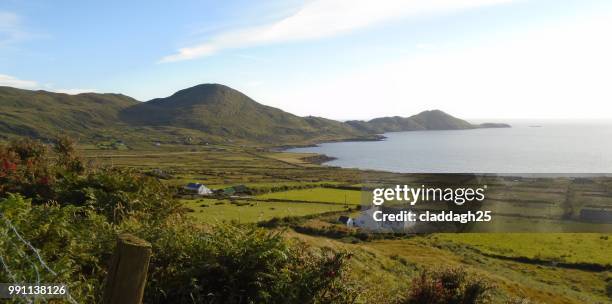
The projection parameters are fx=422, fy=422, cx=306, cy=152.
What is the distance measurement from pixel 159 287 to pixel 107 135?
678 ft

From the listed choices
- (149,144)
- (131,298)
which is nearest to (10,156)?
(131,298)

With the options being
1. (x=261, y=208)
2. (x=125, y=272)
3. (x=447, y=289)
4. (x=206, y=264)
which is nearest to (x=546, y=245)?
(x=261, y=208)

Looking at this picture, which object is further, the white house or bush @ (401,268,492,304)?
the white house

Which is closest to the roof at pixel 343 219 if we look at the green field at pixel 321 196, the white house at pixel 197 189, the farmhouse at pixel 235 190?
the green field at pixel 321 196

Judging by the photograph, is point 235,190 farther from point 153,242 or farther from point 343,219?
point 153,242

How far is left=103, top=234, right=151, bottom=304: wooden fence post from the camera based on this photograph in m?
3.43

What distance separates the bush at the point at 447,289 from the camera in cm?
1147

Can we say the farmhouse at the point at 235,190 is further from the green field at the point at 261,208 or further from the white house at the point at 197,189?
the green field at the point at 261,208

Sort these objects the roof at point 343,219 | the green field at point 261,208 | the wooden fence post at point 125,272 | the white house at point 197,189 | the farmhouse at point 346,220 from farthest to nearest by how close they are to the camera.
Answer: the white house at point 197,189 → the roof at point 343,219 → the farmhouse at point 346,220 → the green field at point 261,208 → the wooden fence post at point 125,272

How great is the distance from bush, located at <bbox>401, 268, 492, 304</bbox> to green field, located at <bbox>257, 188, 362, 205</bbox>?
39.4 m

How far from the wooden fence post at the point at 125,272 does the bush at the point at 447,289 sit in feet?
29.2

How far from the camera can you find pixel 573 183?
2387 inches

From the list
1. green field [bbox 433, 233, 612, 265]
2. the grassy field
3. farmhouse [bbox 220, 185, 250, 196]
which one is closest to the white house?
farmhouse [bbox 220, 185, 250, 196]

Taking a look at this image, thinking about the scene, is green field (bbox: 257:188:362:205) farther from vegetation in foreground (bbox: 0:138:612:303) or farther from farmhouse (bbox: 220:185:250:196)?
vegetation in foreground (bbox: 0:138:612:303)
